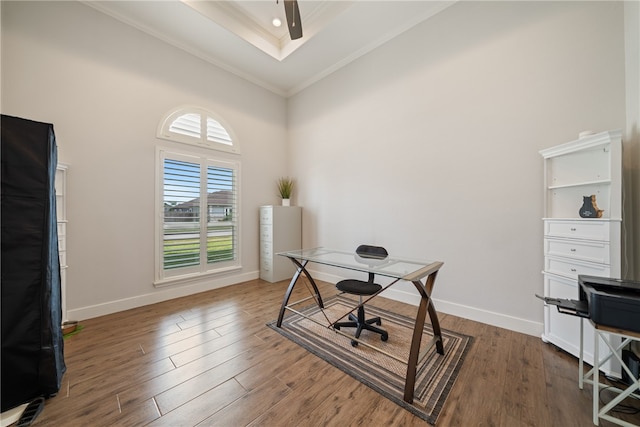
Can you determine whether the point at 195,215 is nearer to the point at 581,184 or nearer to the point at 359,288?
the point at 359,288

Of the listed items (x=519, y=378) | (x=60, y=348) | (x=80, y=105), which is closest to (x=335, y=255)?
(x=519, y=378)

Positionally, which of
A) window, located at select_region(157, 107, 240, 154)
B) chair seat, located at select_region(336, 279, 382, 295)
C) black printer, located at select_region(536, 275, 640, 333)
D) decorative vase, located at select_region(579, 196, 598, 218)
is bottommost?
chair seat, located at select_region(336, 279, 382, 295)

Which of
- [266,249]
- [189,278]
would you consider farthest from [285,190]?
[189,278]

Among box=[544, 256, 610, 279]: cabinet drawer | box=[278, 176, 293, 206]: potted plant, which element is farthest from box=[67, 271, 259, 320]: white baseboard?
box=[544, 256, 610, 279]: cabinet drawer

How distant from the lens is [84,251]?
2.55 metres

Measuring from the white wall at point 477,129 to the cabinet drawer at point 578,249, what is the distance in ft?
0.64

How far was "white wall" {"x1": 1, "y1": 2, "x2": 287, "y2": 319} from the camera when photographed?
7.54 ft

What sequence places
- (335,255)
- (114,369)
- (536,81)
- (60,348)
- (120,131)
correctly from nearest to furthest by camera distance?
(60,348), (114,369), (536,81), (335,255), (120,131)

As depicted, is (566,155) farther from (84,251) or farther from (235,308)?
(84,251)

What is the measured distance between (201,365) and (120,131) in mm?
2921

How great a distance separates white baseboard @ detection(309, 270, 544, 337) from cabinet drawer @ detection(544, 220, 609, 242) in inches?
35.9

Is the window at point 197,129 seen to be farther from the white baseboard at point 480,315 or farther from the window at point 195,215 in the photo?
the white baseboard at point 480,315

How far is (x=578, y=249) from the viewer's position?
1.79 meters

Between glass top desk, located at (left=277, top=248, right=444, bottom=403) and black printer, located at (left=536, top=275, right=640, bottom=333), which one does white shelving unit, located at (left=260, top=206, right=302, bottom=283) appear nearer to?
glass top desk, located at (left=277, top=248, right=444, bottom=403)
